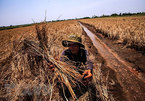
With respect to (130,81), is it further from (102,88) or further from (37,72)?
(37,72)

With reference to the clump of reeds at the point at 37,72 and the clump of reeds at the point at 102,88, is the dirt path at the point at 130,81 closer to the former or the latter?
the clump of reeds at the point at 102,88

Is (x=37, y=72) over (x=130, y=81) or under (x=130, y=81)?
over

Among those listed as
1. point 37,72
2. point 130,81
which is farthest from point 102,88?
point 37,72

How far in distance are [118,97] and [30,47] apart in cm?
218

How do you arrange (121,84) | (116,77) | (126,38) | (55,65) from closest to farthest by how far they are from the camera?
(55,65), (121,84), (116,77), (126,38)

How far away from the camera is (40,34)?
4.96ft

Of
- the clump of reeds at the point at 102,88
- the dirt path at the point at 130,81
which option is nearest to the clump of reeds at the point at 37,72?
the clump of reeds at the point at 102,88

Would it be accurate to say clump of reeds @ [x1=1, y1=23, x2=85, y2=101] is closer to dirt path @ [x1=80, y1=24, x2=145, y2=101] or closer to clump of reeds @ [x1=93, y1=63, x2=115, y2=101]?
clump of reeds @ [x1=93, y1=63, x2=115, y2=101]

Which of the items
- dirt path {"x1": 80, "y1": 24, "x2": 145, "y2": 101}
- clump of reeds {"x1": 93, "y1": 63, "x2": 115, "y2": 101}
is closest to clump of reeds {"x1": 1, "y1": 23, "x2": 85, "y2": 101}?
clump of reeds {"x1": 93, "y1": 63, "x2": 115, "y2": 101}

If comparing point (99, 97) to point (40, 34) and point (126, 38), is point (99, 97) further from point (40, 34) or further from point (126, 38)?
point (126, 38)

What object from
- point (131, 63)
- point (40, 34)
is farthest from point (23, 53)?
point (131, 63)

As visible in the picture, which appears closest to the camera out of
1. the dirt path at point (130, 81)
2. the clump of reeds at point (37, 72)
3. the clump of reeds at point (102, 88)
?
the clump of reeds at point (37, 72)

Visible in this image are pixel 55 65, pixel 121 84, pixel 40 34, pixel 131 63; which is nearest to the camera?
pixel 55 65

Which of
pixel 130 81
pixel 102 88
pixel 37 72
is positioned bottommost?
pixel 130 81
